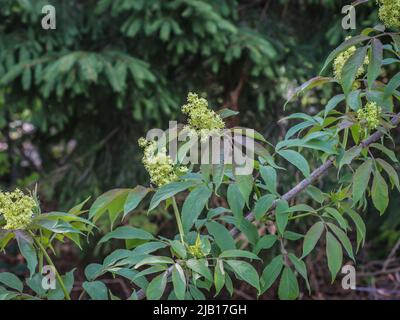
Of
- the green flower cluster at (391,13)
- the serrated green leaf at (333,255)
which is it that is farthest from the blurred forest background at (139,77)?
the serrated green leaf at (333,255)

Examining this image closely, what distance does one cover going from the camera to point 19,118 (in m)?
4.64

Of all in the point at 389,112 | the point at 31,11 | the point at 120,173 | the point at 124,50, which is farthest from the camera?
the point at 120,173

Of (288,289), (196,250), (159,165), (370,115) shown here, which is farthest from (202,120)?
(288,289)

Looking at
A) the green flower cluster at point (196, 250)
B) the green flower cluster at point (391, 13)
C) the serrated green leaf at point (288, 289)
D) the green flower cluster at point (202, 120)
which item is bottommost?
the serrated green leaf at point (288, 289)

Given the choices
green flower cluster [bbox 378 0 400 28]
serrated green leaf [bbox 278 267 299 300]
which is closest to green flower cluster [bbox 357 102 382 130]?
green flower cluster [bbox 378 0 400 28]

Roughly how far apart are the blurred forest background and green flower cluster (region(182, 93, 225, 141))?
2.06 meters

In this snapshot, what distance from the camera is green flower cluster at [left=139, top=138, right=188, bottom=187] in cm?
152

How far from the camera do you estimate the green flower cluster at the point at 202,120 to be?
1.47 m

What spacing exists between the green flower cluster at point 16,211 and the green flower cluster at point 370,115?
915mm

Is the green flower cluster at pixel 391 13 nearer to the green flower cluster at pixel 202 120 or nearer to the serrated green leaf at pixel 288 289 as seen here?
the green flower cluster at pixel 202 120

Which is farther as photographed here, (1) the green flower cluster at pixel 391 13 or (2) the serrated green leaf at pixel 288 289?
(2) the serrated green leaf at pixel 288 289
